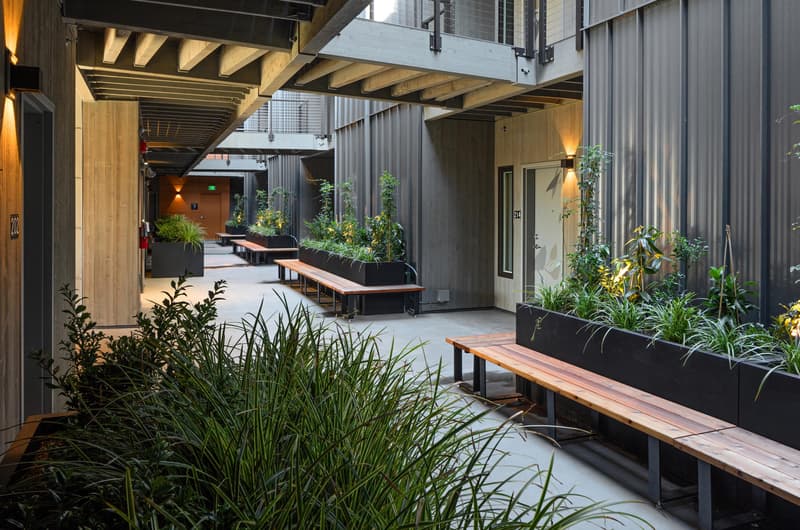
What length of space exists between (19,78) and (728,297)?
4.39 m

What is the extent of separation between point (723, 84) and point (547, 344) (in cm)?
230

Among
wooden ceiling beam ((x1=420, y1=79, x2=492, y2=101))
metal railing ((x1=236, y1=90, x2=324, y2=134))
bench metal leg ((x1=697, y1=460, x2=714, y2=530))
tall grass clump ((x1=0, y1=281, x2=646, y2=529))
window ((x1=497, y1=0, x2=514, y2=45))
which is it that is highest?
metal railing ((x1=236, y1=90, x2=324, y2=134))

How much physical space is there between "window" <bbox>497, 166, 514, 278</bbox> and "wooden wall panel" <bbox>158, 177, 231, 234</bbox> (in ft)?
70.8

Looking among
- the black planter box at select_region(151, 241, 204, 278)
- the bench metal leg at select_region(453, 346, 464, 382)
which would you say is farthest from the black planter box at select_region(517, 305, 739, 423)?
the black planter box at select_region(151, 241, 204, 278)

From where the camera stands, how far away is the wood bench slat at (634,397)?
3484 millimetres

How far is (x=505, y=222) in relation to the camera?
33.2 feet

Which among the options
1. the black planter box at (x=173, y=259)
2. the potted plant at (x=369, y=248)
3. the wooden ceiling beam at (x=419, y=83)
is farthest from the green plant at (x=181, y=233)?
the wooden ceiling beam at (x=419, y=83)

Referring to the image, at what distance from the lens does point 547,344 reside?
518 cm

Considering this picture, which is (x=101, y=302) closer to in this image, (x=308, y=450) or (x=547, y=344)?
(x=547, y=344)

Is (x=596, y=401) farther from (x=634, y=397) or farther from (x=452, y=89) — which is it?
(x=452, y=89)

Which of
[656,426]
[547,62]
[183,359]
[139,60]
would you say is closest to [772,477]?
[656,426]

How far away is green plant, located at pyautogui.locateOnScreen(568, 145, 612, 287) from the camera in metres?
5.72

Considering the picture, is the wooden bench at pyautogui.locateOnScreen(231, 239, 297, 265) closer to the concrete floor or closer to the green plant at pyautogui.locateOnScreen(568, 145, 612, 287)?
the concrete floor

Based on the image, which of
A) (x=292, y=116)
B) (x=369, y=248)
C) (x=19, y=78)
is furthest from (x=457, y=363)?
(x=292, y=116)
